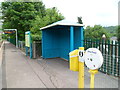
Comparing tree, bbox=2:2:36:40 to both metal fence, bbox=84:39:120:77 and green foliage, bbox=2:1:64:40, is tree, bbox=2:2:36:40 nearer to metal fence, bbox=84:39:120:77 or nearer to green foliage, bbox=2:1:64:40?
green foliage, bbox=2:1:64:40

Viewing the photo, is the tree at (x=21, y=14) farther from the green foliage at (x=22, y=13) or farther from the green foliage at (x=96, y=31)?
the green foliage at (x=96, y=31)

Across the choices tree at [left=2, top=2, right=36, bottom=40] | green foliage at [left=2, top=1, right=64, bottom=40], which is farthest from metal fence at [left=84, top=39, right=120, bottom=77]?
tree at [left=2, top=2, right=36, bottom=40]

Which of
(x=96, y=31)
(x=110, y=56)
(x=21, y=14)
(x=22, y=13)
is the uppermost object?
(x=22, y=13)

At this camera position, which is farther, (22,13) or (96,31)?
(96,31)

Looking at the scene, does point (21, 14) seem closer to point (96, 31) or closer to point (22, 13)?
point (22, 13)

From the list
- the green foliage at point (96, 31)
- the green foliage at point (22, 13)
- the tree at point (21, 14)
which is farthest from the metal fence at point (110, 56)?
the green foliage at point (96, 31)

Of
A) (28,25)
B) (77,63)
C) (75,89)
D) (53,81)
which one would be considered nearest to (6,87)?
(53,81)

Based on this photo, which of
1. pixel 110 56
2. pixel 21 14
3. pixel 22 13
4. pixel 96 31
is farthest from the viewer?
pixel 96 31

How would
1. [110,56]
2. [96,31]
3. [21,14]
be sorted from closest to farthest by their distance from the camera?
[110,56], [21,14], [96,31]

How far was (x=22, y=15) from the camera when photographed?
51.9 feet

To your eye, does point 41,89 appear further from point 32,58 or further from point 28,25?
point 28,25

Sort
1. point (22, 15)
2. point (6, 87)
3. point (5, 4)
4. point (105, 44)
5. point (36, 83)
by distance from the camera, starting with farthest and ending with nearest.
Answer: point (5, 4)
point (22, 15)
point (105, 44)
point (36, 83)
point (6, 87)

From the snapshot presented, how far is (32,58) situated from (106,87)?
247 inches

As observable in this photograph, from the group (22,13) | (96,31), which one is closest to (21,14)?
(22,13)
